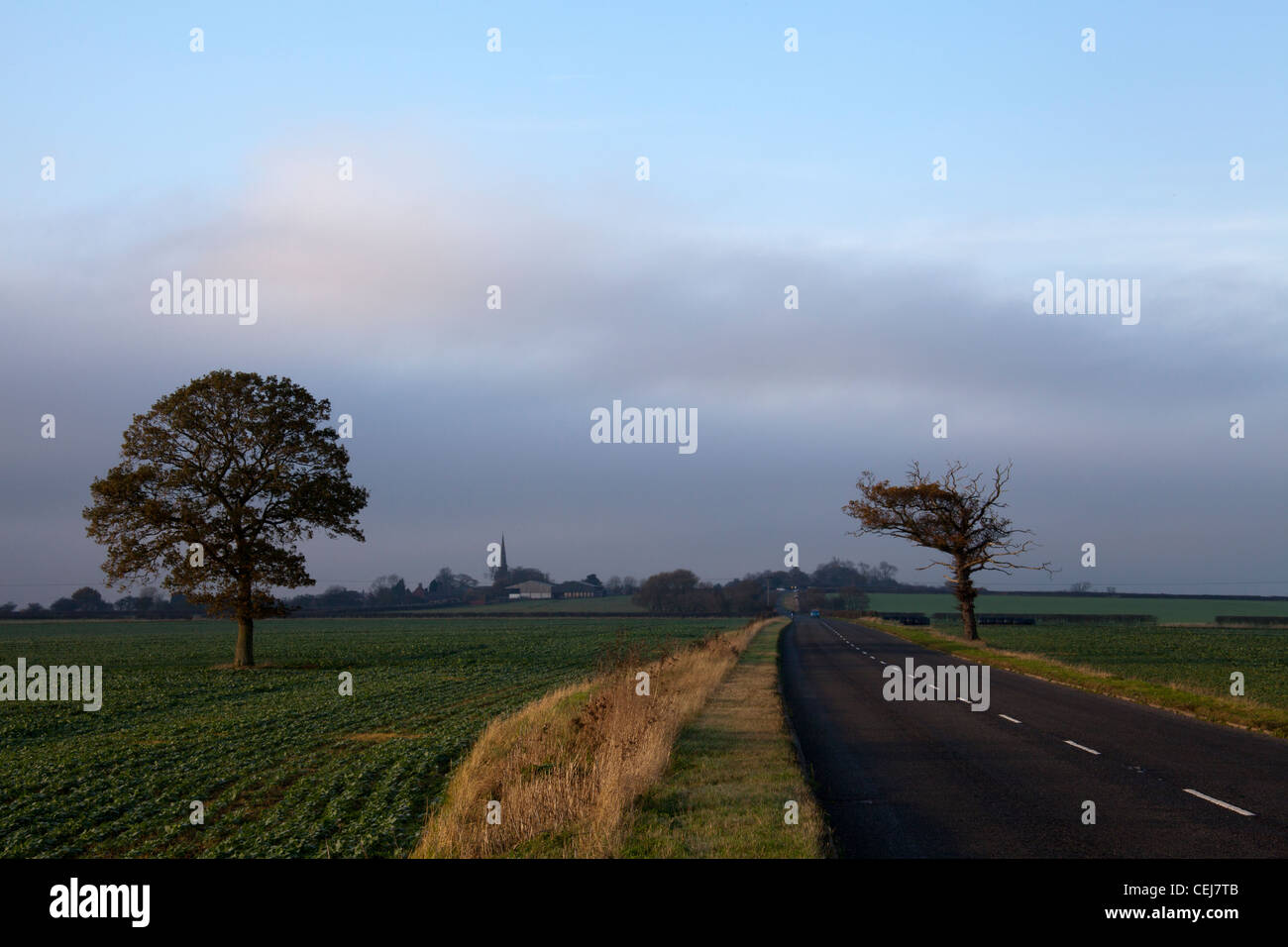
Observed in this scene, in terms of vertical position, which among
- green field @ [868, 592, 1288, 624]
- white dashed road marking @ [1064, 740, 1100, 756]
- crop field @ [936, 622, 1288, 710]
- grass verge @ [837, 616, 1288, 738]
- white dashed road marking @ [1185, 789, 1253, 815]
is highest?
white dashed road marking @ [1185, 789, 1253, 815]

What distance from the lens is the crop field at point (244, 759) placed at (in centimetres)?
1102

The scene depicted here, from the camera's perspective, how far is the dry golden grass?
351 inches

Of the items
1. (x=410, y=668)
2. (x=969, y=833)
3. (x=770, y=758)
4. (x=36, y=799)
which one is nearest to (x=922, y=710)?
(x=770, y=758)

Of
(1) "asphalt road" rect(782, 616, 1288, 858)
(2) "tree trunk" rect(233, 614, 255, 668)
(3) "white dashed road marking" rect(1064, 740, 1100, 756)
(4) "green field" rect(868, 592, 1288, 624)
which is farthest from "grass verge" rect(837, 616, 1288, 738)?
(4) "green field" rect(868, 592, 1288, 624)

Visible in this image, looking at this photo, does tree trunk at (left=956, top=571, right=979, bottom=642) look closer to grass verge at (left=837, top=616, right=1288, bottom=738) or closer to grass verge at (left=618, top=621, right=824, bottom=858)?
grass verge at (left=837, top=616, right=1288, bottom=738)

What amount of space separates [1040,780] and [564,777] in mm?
6214

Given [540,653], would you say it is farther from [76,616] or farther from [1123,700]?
[76,616]

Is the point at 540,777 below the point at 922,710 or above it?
above

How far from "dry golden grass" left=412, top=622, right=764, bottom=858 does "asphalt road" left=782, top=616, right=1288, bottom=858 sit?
2238mm

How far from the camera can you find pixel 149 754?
57.7 feet

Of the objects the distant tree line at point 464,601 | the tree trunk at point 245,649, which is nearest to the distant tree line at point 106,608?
the distant tree line at point 464,601

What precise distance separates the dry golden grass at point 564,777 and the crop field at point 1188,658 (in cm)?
1532

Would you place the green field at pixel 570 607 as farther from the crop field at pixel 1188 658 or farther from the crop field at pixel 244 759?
the crop field at pixel 244 759
